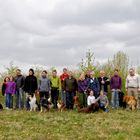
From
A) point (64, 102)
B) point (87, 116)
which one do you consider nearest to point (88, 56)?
point (64, 102)

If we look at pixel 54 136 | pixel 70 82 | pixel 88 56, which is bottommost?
pixel 54 136

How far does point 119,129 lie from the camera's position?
14.0m

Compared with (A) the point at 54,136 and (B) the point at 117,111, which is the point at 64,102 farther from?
(A) the point at 54,136

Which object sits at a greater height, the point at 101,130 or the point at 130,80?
the point at 130,80

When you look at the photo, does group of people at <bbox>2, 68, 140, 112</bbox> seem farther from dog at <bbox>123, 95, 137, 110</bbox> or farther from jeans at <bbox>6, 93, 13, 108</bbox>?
dog at <bbox>123, 95, 137, 110</bbox>

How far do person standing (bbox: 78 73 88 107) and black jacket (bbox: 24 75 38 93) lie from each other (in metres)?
2.12

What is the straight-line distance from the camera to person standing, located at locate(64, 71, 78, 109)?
20.0 meters

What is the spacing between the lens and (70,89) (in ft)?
66.0

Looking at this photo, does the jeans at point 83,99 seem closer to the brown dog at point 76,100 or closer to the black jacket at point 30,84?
the brown dog at point 76,100

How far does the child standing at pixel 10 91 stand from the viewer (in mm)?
20594

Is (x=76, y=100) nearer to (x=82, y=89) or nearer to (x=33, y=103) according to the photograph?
A: (x=82, y=89)

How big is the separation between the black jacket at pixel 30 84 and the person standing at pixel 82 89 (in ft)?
6.95

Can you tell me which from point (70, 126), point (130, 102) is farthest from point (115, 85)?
point (70, 126)

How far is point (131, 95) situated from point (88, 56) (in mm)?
12847
